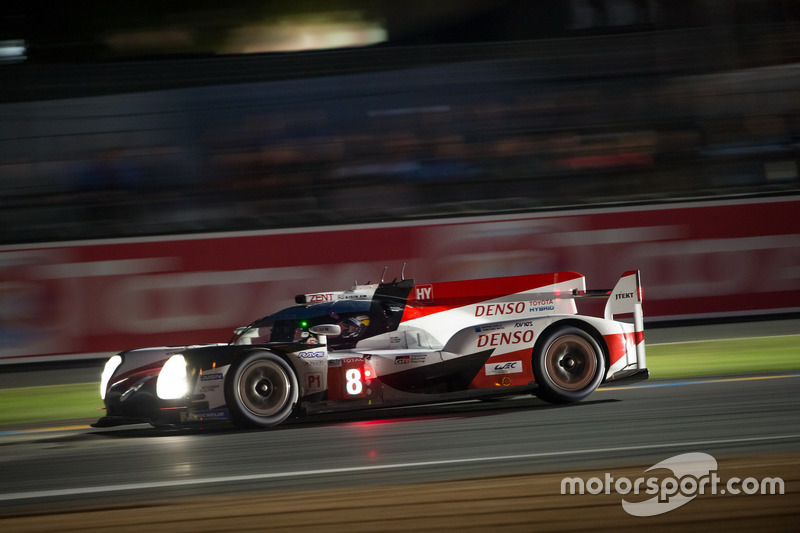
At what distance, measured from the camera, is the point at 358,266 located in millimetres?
12828

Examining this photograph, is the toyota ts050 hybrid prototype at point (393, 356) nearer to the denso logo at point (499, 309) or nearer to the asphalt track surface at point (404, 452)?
the denso logo at point (499, 309)

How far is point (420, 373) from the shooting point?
6.92 metres

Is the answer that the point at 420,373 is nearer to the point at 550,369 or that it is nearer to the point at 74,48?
the point at 550,369

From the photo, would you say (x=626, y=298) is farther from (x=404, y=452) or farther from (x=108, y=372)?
(x=108, y=372)

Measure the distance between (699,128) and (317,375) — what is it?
31.3 ft

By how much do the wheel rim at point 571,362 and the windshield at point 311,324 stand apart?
4.76ft

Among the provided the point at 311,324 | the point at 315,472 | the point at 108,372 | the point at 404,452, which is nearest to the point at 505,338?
the point at 311,324

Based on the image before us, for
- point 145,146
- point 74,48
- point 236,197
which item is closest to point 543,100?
point 236,197

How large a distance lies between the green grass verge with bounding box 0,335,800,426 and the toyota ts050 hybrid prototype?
1845mm

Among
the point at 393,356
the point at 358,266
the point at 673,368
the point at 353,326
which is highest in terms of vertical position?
the point at 358,266

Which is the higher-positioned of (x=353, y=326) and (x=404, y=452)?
(x=353, y=326)

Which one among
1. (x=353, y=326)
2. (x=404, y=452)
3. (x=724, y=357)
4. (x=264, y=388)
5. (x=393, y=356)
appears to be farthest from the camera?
(x=724, y=357)

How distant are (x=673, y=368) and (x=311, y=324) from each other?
4265 millimetres

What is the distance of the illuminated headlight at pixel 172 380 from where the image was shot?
6527mm
